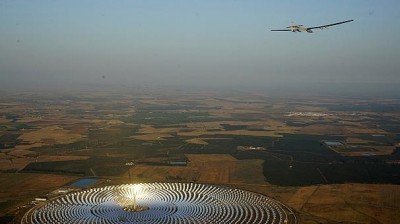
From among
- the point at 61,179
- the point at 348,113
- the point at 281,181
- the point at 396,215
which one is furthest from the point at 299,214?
the point at 348,113

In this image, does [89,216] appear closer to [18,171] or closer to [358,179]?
[18,171]

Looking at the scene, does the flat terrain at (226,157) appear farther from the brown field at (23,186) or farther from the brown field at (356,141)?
the brown field at (356,141)

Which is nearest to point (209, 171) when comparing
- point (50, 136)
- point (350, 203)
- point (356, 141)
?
point (350, 203)

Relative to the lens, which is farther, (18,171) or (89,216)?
(18,171)

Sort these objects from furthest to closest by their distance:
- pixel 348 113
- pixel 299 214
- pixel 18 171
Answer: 1. pixel 348 113
2. pixel 18 171
3. pixel 299 214

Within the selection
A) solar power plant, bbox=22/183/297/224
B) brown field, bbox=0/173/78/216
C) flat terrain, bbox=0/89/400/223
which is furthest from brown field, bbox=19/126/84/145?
solar power plant, bbox=22/183/297/224

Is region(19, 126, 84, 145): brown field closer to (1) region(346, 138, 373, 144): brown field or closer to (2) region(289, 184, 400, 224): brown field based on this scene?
(2) region(289, 184, 400, 224): brown field

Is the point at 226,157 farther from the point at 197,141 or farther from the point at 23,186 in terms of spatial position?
the point at 23,186

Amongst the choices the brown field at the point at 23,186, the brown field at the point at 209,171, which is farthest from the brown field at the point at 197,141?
the brown field at the point at 23,186
